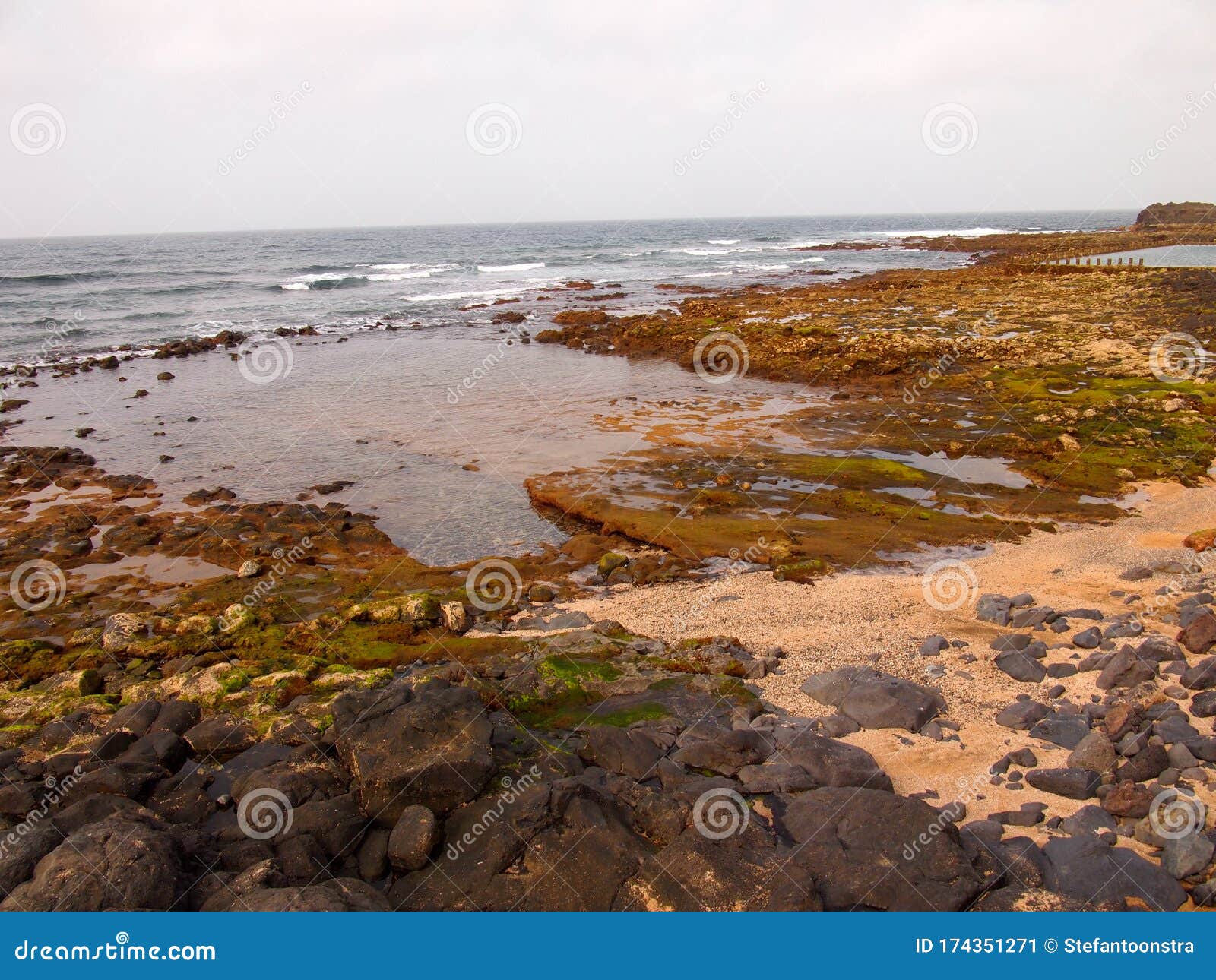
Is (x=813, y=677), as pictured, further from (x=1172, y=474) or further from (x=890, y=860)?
(x=1172, y=474)

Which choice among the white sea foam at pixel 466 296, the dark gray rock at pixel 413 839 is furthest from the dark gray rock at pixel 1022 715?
the white sea foam at pixel 466 296

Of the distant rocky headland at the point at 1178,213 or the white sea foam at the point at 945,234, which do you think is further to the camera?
the white sea foam at the point at 945,234

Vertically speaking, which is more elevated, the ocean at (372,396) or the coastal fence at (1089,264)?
the coastal fence at (1089,264)

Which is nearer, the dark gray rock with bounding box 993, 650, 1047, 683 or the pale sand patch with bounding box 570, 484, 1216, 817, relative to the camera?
the pale sand patch with bounding box 570, 484, 1216, 817

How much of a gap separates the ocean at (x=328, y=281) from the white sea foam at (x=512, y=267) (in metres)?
0.24

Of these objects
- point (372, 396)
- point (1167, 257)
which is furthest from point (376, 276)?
point (1167, 257)

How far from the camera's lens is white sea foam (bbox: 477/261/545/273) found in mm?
77188

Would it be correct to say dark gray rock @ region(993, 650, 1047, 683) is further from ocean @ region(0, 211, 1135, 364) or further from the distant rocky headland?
the distant rocky headland

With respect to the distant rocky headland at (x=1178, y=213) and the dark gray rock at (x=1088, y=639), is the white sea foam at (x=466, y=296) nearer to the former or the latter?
the dark gray rock at (x=1088, y=639)

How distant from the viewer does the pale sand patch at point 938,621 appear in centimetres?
756

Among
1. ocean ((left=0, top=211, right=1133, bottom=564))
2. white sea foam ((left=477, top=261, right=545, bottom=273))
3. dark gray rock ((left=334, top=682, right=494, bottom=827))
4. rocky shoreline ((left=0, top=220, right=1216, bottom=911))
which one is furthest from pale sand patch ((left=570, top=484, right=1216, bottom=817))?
white sea foam ((left=477, top=261, right=545, bottom=273))

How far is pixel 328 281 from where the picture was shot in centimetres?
6462

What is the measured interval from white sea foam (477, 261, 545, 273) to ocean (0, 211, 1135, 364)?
0.80 feet

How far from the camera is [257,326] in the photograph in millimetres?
43750
